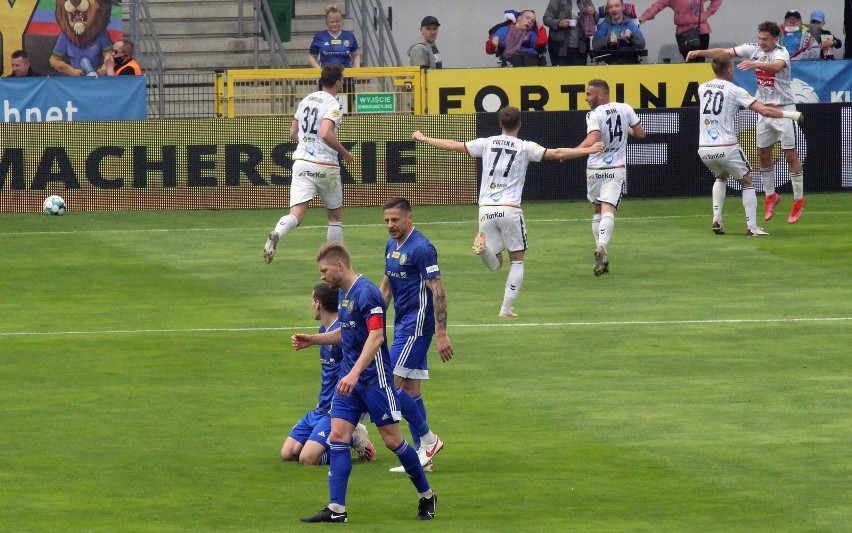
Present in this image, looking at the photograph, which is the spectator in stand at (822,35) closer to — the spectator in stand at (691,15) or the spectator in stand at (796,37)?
the spectator in stand at (796,37)

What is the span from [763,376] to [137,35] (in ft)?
63.7

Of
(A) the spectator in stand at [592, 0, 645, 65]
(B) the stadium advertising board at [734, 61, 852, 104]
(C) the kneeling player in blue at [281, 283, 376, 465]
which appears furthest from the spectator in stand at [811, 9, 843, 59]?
(C) the kneeling player in blue at [281, 283, 376, 465]

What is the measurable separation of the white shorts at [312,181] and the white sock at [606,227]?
3404 millimetres

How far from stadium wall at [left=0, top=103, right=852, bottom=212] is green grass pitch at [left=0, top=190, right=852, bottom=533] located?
3992mm

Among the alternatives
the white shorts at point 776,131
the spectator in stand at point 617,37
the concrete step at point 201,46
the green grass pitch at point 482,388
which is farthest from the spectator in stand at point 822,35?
the concrete step at point 201,46

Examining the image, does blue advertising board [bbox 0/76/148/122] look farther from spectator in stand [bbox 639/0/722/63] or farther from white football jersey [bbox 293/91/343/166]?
spectator in stand [bbox 639/0/722/63]

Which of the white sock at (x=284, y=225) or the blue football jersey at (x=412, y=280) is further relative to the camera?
the white sock at (x=284, y=225)

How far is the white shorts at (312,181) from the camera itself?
20078mm

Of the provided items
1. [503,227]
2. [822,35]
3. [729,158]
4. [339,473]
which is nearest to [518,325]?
[503,227]

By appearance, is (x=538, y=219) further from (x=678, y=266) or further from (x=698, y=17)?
(x=698, y=17)

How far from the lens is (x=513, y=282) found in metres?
16.5

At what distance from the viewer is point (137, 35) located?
99.1 feet

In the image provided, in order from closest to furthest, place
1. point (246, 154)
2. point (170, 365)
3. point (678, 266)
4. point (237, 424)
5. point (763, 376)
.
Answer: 1. point (237, 424)
2. point (763, 376)
3. point (170, 365)
4. point (678, 266)
5. point (246, 154)

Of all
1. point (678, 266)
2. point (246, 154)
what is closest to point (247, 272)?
point (678, 266)
